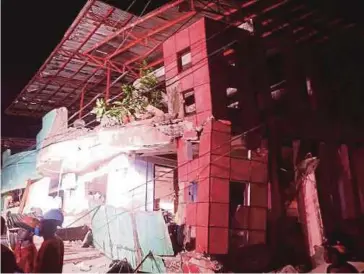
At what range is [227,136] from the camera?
27.9ft

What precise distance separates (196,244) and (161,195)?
16.9 feet

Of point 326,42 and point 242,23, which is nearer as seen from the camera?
point 242,23

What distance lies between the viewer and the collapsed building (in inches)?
329

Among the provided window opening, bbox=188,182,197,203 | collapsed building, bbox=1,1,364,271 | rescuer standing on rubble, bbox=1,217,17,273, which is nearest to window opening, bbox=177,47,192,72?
collapsed building, bbox=1,1,364,271

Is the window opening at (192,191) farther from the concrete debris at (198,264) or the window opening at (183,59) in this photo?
the window opening at (183,59)

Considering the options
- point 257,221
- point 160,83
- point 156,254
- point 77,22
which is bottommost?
point 156,254

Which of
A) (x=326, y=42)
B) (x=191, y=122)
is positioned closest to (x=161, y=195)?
(x=191, y=122)

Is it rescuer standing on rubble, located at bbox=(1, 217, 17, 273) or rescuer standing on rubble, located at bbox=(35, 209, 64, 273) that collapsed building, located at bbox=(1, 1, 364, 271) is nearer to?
rescuer standing on rubble, located at bbox=(35, 209, 64, 273)

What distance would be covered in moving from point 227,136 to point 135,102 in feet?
11.6

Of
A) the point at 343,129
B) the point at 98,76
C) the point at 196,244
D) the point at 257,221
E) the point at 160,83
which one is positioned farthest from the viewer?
the point at 98,76

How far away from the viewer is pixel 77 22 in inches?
387

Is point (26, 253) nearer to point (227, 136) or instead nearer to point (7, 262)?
point (7, 262)

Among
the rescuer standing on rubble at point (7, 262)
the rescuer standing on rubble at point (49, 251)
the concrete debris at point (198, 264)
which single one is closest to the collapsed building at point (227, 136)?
the concrete debris at point (198, 264)

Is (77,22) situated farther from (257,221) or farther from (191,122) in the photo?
(257,221)
